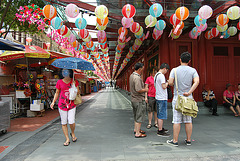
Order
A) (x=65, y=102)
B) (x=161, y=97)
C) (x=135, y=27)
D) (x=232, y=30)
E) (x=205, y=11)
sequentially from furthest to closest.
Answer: (x=232, y=30) < (x=135, y=27) < (x=205, y=11) < (x=161, y=97) < (x=65, y=102)

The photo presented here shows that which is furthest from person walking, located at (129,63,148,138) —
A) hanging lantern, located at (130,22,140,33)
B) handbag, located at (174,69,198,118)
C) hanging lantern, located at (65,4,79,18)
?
hanging lantern, located at (65,4,79,18)

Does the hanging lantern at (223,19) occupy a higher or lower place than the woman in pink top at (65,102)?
higher

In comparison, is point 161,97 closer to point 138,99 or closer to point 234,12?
point 138,99

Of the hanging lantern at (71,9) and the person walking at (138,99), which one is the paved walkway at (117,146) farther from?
the hanging lantern at (71,9)

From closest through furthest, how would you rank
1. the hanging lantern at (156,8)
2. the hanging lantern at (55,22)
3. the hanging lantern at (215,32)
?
the hanging lantern at (156,8), the hanging lantern at (55,22), the hanging lantern at (215,32)

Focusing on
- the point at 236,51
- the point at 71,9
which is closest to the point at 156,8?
the point at 71,9

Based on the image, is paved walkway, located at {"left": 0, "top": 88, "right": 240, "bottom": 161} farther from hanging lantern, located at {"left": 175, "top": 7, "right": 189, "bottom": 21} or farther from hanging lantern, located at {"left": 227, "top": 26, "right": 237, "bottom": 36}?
hanging lantern, located at {"left": 227, "top": 26, "right": 237, "bottom": 36}

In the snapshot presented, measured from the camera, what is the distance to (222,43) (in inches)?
323

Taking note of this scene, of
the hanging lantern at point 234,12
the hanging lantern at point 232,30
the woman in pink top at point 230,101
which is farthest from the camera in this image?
the woman in pink top at point 230,101

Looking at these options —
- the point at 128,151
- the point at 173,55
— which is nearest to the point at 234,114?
the point at 173,55

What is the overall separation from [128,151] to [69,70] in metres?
2.25

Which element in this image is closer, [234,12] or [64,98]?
[64,98]

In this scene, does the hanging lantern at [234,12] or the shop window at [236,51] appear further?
the shop window at [236,51]

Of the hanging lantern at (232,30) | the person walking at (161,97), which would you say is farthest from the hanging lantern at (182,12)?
the hanging lantern at (232,30)
